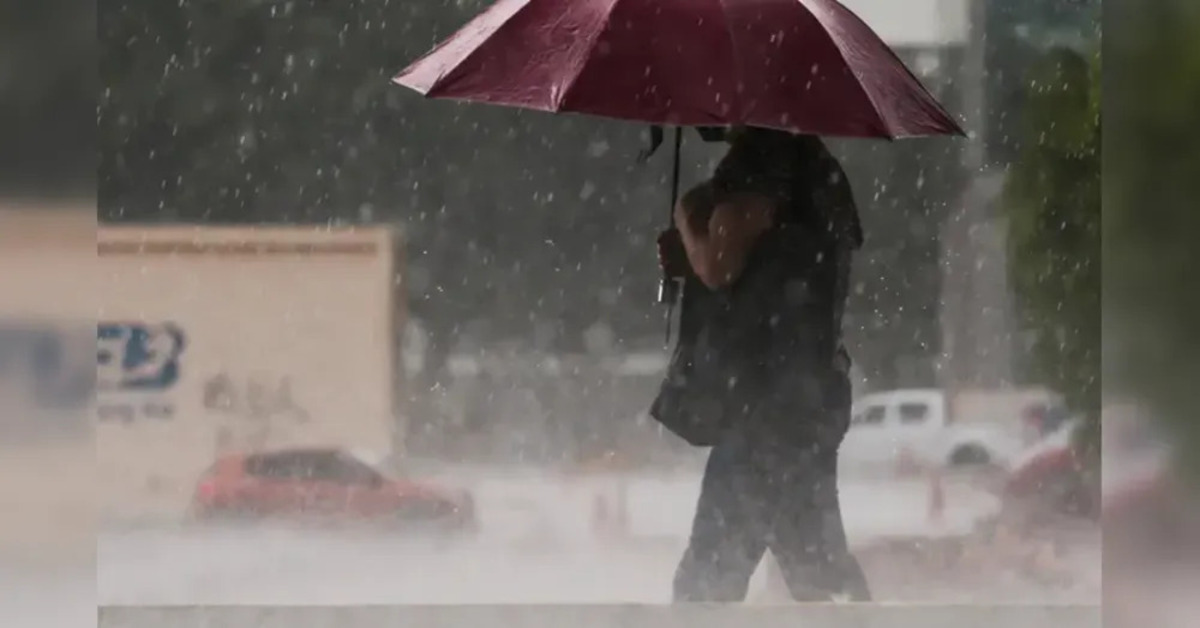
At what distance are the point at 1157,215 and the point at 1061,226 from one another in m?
1.02

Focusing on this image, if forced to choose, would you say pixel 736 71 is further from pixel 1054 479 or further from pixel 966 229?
pixel 1054 479

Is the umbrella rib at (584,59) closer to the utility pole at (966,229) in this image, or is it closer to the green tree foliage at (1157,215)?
the green tree foliage at (1157,215)

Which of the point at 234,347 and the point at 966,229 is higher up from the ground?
the point at 966,229

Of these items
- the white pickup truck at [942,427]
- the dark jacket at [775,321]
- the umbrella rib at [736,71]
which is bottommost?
the white pickup truck at [942,427]

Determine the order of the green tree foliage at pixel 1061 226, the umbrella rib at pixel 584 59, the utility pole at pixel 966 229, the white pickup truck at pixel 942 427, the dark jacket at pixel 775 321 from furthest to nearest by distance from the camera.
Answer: the white pickup truck at pixel 942 427 < the utility pole at pixel 966 229 < the green tree foliage at pixel 1061 226 < the dark jacket at pixel 775 321 < the umbrella rib at pixel 584 59

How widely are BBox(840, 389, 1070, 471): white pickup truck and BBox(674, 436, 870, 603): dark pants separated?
0.24m

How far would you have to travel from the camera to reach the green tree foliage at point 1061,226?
12.0ft

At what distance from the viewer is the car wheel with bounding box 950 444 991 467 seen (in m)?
3.89

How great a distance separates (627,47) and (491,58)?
28 centimetres

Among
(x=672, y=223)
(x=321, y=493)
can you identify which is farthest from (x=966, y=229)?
(x=321, y=493)

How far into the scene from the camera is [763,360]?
11.7ft

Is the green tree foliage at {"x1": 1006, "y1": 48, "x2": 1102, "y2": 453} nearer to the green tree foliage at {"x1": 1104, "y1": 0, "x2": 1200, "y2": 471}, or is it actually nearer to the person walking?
the person walking

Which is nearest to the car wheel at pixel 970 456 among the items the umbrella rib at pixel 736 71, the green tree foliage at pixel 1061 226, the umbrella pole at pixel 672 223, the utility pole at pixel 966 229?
the utility pole at pixel 966 229

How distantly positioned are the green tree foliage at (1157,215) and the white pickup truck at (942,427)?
3.68 feet
